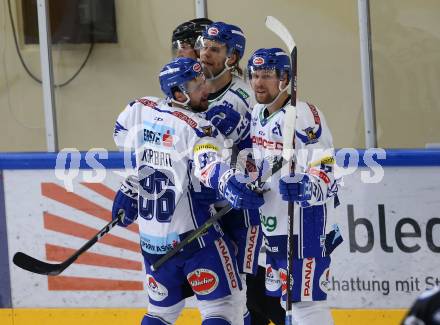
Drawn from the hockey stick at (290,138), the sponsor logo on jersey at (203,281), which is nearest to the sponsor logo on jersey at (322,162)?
the hockey stick at (290,138)

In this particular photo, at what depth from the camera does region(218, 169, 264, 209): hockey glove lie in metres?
3.74

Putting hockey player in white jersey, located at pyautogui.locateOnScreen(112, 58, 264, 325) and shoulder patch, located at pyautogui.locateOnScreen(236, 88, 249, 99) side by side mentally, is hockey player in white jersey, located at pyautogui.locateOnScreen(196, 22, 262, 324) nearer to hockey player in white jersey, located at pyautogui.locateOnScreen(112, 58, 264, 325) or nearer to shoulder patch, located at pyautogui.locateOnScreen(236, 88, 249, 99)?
shoulder patch, located at pyautogui.locateOnScreen(236, 88, 249, 99)

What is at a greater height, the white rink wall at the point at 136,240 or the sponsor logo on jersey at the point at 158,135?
the sponsor logo on jersey at the point at 158,135

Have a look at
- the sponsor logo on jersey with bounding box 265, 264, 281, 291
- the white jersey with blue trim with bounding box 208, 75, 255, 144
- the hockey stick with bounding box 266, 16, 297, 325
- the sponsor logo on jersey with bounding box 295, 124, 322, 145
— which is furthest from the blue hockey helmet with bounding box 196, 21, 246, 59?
the sponsor logo on jersey with bounding box 265, 264, 281, 291

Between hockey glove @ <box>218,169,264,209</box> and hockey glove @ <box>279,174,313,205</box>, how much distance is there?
112mm

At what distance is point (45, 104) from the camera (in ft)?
17.0

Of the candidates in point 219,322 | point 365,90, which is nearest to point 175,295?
point 219,322

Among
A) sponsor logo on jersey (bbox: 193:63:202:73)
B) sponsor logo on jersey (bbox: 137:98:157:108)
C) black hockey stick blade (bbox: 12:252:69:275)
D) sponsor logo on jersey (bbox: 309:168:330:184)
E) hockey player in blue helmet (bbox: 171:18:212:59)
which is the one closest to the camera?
sponsor logo on jersey (bbox: 309:168:330:184)

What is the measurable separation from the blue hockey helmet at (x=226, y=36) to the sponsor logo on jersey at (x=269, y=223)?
693mm

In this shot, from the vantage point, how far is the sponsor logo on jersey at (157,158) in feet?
13.0

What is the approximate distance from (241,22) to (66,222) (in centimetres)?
119

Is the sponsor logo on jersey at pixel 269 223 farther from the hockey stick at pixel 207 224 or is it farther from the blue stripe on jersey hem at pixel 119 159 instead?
the blue stripe on jersey hem at pixel 119 159

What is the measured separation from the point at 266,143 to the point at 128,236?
1142 mm

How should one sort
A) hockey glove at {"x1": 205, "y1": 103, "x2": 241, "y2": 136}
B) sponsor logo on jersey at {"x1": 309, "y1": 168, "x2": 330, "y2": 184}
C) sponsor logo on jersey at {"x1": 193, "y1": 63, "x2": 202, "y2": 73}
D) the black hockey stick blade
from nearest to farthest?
sponsor logo on jersey at {"x1": 309, "y1": 168, "x2": 330, "y2": 184}, sponsor logo on jersey at {"x1": 193, "y1": 63, "x2": 202, "y2": 73}, hockey glove at {"x1": 205, "y1": 103, "x2": 241, "y2": 136}, the black hockey stick blade
